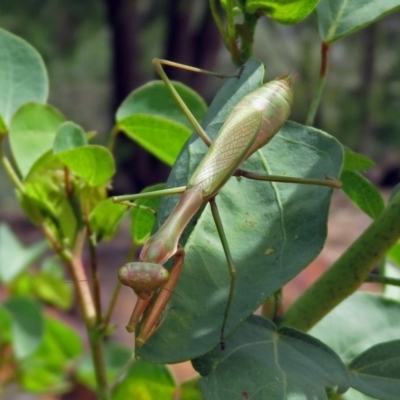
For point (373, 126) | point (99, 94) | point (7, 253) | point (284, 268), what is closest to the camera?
point (284, 268)

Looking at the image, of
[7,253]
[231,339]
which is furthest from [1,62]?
[7,253]

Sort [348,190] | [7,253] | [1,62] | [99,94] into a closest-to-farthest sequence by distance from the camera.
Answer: [348,190]
[1,62]
[7,253]
[99,94]

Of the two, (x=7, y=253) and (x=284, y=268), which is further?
(x=7, y=253)

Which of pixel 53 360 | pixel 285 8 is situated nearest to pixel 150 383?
pixel 285 8

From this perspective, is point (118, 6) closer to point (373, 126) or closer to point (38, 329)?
point (373, 126)

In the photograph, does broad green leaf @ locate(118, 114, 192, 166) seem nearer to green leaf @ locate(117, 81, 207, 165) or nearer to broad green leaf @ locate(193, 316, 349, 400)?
green leaf @ locate(117, 81, 207, 165)

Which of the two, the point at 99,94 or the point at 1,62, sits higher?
the point at 1,62

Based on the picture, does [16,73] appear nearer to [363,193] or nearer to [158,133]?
[158,133]
